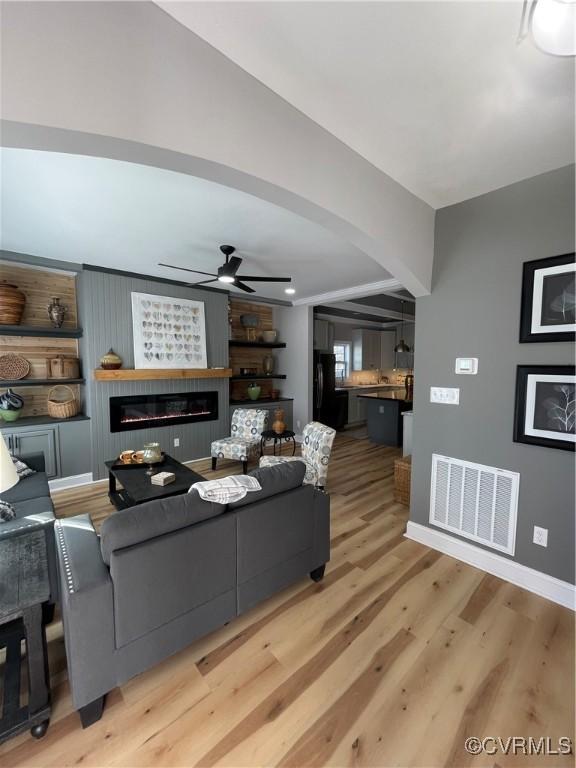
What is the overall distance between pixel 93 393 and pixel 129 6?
3800 millimetres

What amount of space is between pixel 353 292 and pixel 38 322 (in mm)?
4282

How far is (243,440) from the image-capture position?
4.40 metres

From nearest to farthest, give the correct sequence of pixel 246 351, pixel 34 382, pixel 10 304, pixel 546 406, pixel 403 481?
pixel 546 406
pixel 403 481
pixel 10 304
pixel 34 382
pixel 246 351

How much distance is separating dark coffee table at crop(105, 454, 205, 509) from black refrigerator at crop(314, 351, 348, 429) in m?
3.57

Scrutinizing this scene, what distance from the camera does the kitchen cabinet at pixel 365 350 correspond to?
25.8ft

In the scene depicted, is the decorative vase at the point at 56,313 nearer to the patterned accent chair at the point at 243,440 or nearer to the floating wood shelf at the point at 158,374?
→ the floating wood shelf at the point at 158,374

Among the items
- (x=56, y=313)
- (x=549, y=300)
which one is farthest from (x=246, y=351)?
(x=549, y=300)

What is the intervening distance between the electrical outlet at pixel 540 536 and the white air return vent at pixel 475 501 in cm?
12

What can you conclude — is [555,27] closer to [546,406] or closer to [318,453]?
[546,406]

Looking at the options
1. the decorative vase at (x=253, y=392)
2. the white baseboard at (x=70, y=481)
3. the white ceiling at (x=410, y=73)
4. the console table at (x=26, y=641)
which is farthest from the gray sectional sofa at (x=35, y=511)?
the decorative vase at (x=253, y=392)

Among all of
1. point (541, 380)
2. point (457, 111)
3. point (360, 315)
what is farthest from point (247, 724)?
point (360, 315)

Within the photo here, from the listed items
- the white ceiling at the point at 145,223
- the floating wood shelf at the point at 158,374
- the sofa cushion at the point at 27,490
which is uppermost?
the white ceiling at the point at 145,223

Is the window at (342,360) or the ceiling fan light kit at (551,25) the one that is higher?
the ceiling fan light kit at (551,25)

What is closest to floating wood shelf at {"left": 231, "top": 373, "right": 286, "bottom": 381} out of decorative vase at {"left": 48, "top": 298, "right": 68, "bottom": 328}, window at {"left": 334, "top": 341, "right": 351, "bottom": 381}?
window at {"left": 334, "top": 341, "right": 351, "bottom": 381}
